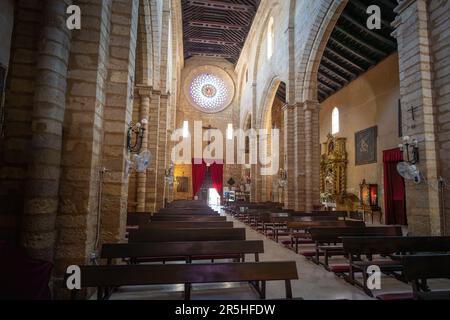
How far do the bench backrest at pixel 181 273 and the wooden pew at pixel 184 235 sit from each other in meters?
1.75

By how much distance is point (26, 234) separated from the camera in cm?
301

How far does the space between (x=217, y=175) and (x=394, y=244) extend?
20.3 meters

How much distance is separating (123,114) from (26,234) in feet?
6.74

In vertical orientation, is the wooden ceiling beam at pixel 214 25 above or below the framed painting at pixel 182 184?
above

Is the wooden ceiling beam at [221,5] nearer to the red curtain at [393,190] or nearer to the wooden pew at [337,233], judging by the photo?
the red curtain at [393,190]

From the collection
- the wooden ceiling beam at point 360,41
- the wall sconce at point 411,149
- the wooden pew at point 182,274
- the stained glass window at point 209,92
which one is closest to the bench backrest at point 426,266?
the wooden pew at point 182,274

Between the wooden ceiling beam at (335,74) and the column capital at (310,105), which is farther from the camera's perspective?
the wooden ceiling beam at (335,74)

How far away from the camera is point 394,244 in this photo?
4168mm

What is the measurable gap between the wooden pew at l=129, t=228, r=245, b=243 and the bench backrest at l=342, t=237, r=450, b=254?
1.63m

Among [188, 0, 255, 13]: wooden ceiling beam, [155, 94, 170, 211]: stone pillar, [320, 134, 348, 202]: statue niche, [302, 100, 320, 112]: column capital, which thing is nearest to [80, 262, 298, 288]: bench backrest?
[155, 94, 170, 211]: stone pillar

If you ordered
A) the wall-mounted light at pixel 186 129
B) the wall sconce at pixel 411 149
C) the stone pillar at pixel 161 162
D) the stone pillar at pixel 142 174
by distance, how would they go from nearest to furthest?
the wall sconce at pixel 411 149, the stone pillar at pixel 142 174, the stone pillar at pixel 161 162, the wall-mounted light at pixel 186 129


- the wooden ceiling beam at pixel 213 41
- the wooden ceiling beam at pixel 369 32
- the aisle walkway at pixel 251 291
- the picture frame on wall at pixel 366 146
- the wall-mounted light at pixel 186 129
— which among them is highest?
the wooden ceiling beam at pixel 213 41

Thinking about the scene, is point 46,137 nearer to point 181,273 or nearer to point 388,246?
point 181,273

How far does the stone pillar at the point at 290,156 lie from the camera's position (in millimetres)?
11812
